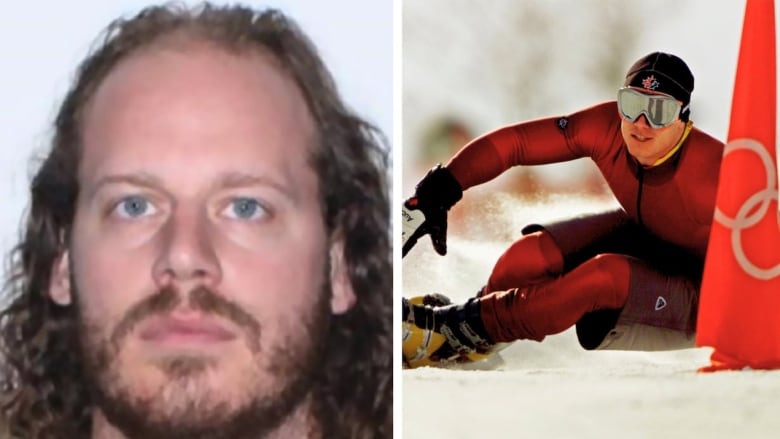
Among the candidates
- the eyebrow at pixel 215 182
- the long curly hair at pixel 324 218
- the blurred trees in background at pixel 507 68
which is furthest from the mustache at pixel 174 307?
the blurred trees in background at pixel 507 68

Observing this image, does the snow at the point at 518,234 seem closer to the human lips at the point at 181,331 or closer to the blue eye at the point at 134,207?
the human lips at the point at 181,331

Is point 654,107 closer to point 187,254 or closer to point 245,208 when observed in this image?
point 245,208

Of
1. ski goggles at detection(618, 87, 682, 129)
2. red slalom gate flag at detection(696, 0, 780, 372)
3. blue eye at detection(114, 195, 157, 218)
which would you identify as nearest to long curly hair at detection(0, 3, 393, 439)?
blue eye at detection(114, 195, 157, 218)

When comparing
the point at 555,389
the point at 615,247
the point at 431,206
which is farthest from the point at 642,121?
the point at 555,389

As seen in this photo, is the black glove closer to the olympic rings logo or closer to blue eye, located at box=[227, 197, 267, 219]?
blue eye, located at box=[227, 197, 267, 219]

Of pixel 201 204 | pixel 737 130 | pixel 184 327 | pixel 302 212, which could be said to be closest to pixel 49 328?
pixel 184 327

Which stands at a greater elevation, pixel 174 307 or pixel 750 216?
pixel 750 216

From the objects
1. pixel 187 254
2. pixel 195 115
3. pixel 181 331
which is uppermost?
→ pixel 195 115
